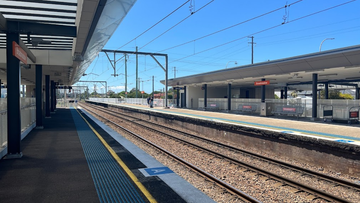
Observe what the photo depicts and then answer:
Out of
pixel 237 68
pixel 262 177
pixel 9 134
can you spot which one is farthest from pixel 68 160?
pixel 237 68

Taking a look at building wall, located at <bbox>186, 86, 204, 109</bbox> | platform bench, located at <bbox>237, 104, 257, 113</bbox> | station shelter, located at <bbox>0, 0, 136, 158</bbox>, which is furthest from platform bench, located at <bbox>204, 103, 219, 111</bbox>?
station shelter, located at <bbox>0, 0, 136, 158</bbox>

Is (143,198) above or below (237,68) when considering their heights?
below

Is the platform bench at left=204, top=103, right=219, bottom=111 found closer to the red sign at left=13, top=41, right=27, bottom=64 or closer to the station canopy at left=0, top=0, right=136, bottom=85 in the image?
the station canopy at left=0, top=0, right=136, bottom=85

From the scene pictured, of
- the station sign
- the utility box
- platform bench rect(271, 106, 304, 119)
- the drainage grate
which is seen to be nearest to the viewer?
the drainage grate

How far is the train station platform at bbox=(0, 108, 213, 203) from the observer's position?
4871 millimetres

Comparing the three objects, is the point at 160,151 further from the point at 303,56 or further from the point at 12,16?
the point at 303,56

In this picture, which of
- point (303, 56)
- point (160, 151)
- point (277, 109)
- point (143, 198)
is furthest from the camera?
point (277, 109)

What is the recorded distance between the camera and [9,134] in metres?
7.47

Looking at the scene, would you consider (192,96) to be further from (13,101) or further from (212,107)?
(13,101)

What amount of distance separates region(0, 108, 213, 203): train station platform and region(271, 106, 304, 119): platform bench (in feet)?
48.6

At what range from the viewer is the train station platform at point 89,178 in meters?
4.87

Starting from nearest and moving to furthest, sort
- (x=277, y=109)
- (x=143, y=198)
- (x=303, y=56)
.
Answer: (x=143, y=198)
(x=303, y=56)
(x=277, y=109)

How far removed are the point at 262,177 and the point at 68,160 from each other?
215 inches

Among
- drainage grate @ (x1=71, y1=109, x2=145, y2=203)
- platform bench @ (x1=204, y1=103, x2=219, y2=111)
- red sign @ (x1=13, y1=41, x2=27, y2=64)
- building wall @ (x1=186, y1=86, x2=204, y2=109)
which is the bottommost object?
drainage grate @ (x1=71, y1=109, x2=145, y2=203)
